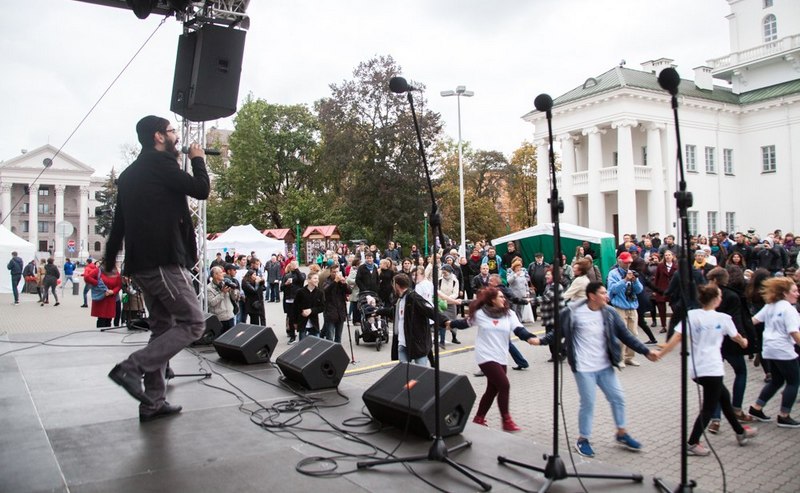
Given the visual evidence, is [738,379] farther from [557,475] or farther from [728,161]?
[728,161]

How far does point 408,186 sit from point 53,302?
86.7ft

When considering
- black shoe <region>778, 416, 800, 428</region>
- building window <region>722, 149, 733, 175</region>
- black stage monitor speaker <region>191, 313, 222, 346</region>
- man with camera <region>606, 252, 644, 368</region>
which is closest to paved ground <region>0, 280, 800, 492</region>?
black shoe <region>778, 416, 800, 428</region>

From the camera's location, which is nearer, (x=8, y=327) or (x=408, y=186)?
(x=8, y=327)

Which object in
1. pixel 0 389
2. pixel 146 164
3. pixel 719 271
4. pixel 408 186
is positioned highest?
pixel 408 186

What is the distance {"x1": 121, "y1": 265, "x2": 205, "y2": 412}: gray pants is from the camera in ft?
14.7

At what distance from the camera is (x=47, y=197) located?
95.1 meters

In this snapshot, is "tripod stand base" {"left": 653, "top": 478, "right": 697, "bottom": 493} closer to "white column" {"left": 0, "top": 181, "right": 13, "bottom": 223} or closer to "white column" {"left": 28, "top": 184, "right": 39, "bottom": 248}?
"white column" {"left": 28, "top": 184, "right": 39, "bottom": 248}

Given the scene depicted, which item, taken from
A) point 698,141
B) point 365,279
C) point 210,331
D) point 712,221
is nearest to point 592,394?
point 210,331

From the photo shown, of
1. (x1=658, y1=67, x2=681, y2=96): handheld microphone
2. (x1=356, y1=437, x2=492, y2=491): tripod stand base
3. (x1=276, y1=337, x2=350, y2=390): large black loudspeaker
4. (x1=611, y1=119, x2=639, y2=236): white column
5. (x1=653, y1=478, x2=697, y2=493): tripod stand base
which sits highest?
(x1=611, y1=119, x2=639, y2=236): white column

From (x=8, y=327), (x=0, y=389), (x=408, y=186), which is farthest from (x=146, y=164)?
(x=408, y=186)

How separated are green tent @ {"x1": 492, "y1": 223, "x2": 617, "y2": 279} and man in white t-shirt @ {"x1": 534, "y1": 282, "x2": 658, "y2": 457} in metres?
12.8

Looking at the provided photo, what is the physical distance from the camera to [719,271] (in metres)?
7.16

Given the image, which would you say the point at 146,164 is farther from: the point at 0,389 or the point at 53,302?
the point at 53,302

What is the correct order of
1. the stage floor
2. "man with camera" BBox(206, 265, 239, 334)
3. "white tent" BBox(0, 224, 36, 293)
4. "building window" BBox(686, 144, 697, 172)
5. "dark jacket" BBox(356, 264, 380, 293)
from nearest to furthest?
the stage floor, "man with camera" BBox(206, 265, 239, 334), "dark jacket" BBox(356, 264, 380, 293), "white tent" BBox(0, 224, 36, 293), "building window" BBox(686, 144, 697, 172)
